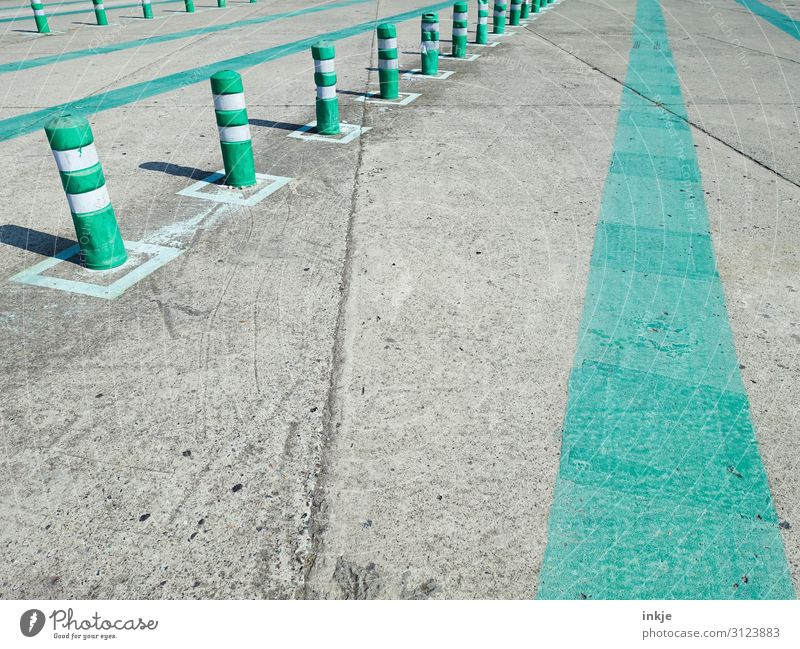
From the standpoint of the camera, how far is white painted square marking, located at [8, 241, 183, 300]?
14.2 ft

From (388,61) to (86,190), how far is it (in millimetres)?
5138

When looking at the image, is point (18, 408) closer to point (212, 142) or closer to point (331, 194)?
point (331, 194)

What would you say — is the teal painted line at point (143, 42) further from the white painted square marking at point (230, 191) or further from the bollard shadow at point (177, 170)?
the white painted square marking at point (230, 191)

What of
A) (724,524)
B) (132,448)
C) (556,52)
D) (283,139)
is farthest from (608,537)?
(556,52)

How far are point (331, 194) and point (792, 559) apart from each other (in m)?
4.41

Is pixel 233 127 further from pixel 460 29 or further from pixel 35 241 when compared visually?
pixel 460 29

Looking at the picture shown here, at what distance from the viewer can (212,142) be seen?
729 cm

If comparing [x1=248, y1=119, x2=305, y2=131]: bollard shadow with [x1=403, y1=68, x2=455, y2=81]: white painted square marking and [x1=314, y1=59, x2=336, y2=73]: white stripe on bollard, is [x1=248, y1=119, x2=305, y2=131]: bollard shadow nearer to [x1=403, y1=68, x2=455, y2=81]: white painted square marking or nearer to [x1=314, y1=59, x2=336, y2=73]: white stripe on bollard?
[x1=314, y1=59, x2=336, y2=73]: white stripe on bollard

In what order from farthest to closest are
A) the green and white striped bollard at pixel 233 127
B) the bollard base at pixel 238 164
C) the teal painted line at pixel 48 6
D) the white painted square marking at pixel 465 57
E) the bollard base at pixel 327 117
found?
the teal painted line at pixel 48 6
the white painted square marking at pixel 465 57
the bollard base at pixel 327 117
the bollard base at pixel 238 164
the green and white striped bollard at pixel 233 127

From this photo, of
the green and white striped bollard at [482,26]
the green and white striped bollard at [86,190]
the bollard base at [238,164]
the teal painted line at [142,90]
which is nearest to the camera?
the green and white striped bollard at [86,190]

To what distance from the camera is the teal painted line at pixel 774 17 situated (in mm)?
16625

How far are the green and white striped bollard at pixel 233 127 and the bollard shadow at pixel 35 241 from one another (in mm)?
1515

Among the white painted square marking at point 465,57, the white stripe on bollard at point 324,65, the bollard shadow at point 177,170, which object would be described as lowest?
the white painted square marking at point 465,57

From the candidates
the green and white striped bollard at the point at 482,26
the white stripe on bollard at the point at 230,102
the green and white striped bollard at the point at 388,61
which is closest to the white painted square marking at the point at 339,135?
the green and white striped bollard at the point at 388,61
